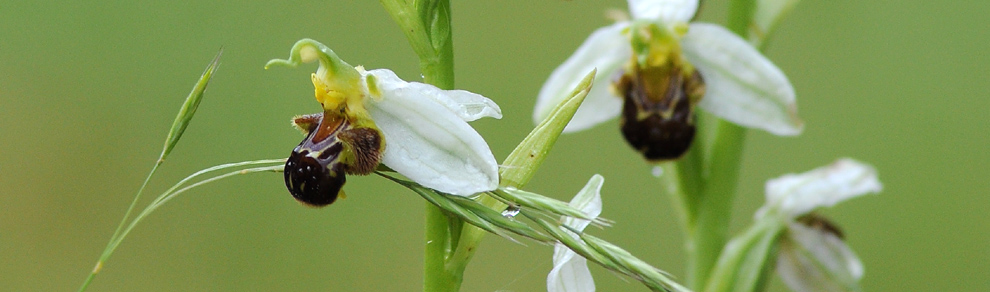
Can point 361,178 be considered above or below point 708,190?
below

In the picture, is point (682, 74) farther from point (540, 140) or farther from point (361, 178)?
point (361, 178)

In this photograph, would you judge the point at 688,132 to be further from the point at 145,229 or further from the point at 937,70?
the point at 937,70

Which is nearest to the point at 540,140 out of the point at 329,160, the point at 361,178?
the point at 329,160

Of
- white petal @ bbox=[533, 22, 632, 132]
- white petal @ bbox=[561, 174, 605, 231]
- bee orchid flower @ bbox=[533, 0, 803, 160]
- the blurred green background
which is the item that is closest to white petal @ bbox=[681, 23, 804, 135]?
bee orchid flower @ bbox=[533, 0, 803, 160]

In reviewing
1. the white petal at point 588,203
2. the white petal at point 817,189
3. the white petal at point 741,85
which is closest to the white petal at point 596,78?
the white petal at point 741,85

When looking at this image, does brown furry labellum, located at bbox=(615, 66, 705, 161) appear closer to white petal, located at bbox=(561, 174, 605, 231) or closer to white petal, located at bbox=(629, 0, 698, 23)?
white petal, located at bbox=(629, 0, 698, 23)

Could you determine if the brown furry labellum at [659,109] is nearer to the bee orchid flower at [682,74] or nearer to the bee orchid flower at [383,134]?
the bee orchid flower at [682,74]
